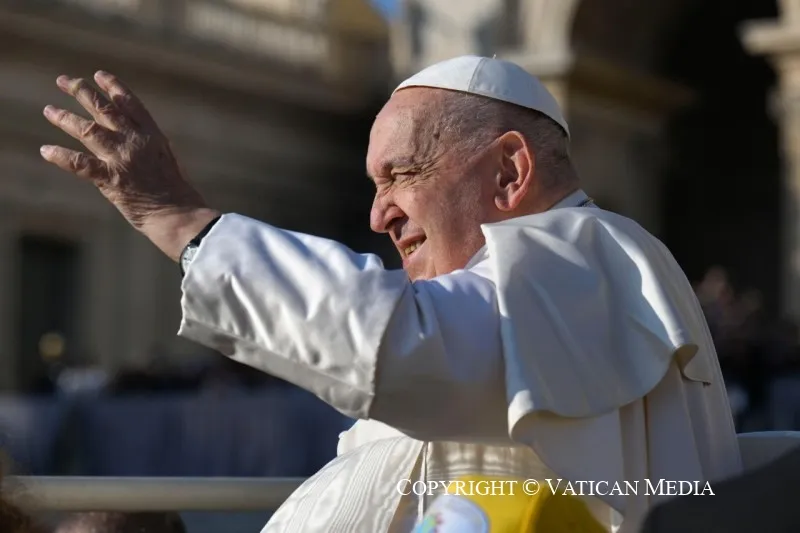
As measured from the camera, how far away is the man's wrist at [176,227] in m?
2.74

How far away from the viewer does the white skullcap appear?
3.28 m

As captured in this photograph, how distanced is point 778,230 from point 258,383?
41.5 feet

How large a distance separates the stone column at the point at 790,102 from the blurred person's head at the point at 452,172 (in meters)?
11.8

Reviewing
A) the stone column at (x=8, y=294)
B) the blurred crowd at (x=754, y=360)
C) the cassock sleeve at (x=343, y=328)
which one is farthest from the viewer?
the stone column at (x=8, y=294)

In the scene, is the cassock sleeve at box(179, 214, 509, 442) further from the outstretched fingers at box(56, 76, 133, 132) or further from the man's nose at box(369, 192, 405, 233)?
the man's nose at box(369, 192, 405, 233)

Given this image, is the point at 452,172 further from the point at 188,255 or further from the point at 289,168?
the point at 289,168

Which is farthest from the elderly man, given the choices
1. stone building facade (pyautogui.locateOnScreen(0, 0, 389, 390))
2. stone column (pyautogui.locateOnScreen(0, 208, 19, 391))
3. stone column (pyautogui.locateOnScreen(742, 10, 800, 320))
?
stone column (pyautogui.locateOnScreen(0, 208, 19, 391))

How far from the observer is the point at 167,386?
44.7 ft


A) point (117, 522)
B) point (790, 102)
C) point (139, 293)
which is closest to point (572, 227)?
point (117, 522)

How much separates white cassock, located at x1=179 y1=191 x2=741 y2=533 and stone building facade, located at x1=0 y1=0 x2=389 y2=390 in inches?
534

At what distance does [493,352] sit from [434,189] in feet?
1.79

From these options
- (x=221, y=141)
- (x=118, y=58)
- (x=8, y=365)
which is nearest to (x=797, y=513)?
(x=8, y=365)

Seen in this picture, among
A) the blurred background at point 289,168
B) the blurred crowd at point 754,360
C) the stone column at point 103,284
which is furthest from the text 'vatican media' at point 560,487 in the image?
the stone column at point 103,284

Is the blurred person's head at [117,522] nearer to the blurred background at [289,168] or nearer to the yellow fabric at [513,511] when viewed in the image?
the yellow fabric at [513,511]
